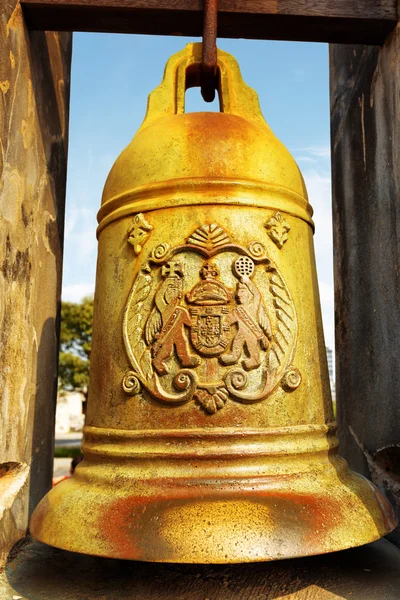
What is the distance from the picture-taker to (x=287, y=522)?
6.08 feet

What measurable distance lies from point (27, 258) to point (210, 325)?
3.64ft

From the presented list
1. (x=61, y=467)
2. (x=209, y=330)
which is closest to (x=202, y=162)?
(x=209, y=330)

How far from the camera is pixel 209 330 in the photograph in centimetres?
212

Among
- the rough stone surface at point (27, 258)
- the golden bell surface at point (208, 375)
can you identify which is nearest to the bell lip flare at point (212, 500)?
the golden bell surface at point (208, 375)

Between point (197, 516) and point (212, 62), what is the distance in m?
1.93

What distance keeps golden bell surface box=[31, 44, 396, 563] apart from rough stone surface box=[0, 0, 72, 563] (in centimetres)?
41

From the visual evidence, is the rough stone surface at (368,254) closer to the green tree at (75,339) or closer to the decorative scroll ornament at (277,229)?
the decorative scroll ornament at (277,229)

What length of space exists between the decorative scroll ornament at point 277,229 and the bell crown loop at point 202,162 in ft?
0.19

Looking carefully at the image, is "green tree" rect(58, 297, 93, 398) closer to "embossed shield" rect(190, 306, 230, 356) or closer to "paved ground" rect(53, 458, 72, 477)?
"paved ground" rect(53, 458, 72, 477)

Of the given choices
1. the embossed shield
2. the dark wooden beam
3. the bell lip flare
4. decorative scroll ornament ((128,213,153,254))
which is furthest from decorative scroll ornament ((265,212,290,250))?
the dark wooden beam

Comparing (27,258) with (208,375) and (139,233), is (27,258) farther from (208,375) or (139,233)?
(208,375)

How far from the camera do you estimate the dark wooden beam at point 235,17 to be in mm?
2699

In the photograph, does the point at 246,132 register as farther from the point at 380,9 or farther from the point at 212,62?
the point at 380,9

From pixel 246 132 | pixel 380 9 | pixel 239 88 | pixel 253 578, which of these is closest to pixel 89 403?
pixel 253 578
